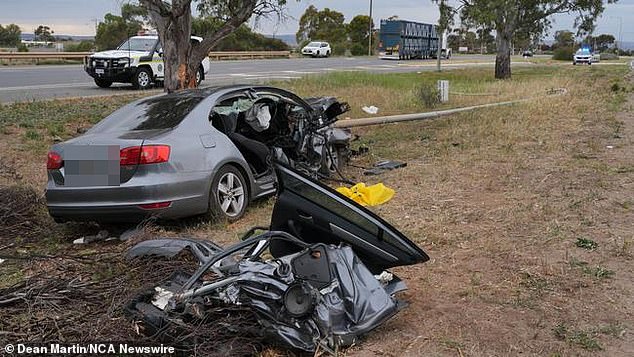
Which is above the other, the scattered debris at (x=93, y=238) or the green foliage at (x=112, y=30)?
the green foliage at (x=112, y=30)

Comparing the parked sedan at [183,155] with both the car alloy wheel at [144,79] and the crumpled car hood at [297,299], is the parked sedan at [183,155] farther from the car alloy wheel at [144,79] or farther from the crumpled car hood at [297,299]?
the car alloy wheel at [144,79]

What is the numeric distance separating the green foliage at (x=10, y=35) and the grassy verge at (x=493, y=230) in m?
45.2

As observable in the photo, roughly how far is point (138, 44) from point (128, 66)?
179cm

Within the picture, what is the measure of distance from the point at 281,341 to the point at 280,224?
0.83 m

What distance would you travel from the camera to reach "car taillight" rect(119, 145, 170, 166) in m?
5.63

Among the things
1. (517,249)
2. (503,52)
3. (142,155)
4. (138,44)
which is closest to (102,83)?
(138,44)

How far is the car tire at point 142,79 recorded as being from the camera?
755 inches

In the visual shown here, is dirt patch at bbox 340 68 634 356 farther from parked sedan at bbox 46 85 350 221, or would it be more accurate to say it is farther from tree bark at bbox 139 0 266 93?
tree bark at bbox 139 0 266 93

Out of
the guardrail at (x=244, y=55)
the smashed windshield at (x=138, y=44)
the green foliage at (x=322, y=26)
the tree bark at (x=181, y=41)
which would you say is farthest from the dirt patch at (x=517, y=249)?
the green foliage at (x=322, y=26)

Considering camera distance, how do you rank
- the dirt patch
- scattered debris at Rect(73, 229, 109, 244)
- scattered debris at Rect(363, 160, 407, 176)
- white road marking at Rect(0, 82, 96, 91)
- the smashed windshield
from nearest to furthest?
the dirt patch, scattered debris at Rect(73, 229, 109, 244), scattered debris at Rect(363, 160, 407, 176), white road marking at Rect(0, 82, 96, 91), the smashed windshield

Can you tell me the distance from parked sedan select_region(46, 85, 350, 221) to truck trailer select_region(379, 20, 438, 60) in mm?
48061

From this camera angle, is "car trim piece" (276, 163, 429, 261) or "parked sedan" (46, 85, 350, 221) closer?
"car trim piece" (276, 163, 429, 261)

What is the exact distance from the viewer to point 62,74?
24.4 metres

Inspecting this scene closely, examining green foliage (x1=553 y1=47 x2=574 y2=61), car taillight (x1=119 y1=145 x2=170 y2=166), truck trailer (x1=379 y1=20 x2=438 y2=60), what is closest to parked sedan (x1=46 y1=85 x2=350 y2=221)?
car taillight (x1=119 y1=145 x2=170 y2=166)
